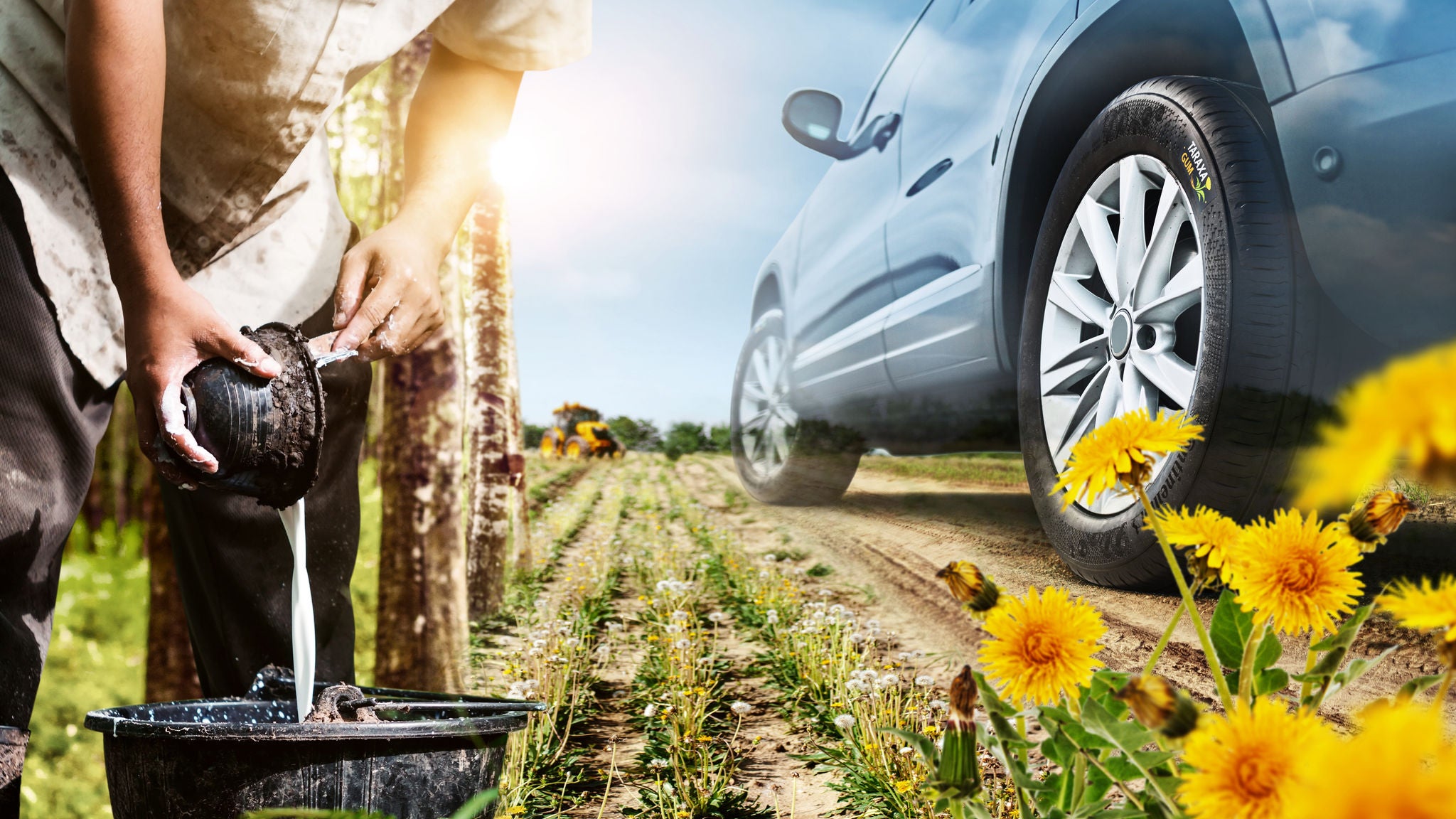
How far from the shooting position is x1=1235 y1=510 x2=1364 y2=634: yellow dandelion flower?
1.69 ft

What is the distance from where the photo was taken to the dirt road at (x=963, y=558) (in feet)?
3.51

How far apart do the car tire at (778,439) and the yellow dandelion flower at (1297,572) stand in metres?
1.51

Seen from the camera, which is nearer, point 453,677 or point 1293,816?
point 1293,816

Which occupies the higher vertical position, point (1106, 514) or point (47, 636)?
point (1106, 514)

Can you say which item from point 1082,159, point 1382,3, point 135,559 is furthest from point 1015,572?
point 135,559

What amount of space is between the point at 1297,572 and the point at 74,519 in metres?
1.33

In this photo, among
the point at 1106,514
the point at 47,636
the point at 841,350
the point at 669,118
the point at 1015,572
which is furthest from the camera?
the point at 669,118

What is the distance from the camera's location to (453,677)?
2.20m

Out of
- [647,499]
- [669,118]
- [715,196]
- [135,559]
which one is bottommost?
[135,559]

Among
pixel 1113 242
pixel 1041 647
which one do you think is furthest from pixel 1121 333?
pixel 1041 647

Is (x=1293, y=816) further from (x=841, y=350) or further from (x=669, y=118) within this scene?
(x=669, y=118)

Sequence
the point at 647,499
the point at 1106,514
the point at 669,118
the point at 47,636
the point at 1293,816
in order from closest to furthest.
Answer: the point at 1293,816 < the point at 47,636 < the point at 1106,514 < the point at 669,118 < the point at 647,499

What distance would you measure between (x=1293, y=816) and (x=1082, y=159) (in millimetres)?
1351

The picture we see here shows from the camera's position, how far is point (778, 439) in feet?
7.27
